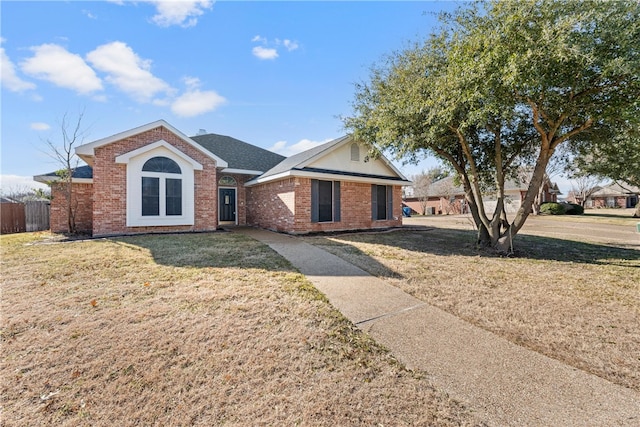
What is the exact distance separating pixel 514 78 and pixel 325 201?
26.6 ft

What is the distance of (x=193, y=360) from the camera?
110 inches

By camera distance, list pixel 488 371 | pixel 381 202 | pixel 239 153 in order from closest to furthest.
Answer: pixel 488 371 → pixel 381 202 → pixel 239 153

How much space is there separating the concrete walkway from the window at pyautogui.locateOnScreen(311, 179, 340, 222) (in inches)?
306

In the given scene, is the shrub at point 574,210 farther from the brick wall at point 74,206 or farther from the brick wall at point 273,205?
the brick wall at point 74,206

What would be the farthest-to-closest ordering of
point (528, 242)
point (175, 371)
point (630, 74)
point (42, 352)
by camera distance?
point (528, 242)
point (630, 74)
point (42, 352)
point (175, 371)

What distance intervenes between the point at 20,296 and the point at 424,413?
6.06 m

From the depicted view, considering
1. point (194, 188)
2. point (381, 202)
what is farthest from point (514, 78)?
point (194, 188)

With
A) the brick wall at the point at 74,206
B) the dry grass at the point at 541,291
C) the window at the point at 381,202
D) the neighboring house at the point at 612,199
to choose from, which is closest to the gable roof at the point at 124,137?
the brick wall at the point at 74,206

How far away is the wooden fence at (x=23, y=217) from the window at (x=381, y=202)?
54.8ft

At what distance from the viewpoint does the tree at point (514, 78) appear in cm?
591

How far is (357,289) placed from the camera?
200 inches

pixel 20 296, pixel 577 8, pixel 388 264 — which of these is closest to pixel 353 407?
pixel 388 264

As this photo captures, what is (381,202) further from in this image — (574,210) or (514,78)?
(574,210)

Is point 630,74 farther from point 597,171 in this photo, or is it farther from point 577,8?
Result: point 597,171
